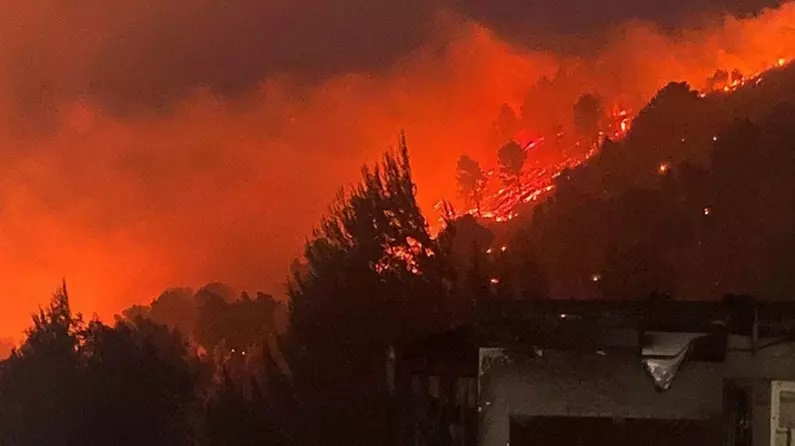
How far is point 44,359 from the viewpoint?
94.2ft

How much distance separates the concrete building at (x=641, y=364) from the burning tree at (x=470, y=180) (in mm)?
40091

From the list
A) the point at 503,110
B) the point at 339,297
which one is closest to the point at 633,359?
the point at 339,297

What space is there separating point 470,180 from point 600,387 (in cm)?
4173

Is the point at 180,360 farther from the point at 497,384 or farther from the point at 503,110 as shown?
the point at 503,110

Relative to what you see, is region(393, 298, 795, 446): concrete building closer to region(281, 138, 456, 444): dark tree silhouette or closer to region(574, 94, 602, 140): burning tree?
region(281, 138, 456, 444): dark tree silhouette

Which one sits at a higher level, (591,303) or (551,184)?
(551,184)

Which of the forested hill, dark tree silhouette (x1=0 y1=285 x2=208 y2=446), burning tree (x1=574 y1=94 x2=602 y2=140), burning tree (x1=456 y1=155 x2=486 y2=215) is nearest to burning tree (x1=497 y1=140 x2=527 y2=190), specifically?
burning tree (x1=456 y1=155 x2=486 y2=215)

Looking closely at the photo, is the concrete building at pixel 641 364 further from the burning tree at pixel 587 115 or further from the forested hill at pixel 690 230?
the burning tree at pixel 587 115

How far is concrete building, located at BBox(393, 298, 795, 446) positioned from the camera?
703cm

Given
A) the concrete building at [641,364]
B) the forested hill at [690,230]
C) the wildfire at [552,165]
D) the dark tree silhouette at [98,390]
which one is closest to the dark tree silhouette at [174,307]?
the wildfire at [552,165]

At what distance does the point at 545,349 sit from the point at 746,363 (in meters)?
1.28

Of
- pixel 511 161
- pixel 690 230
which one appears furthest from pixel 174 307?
pixel 690 230

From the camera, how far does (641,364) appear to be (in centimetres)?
723

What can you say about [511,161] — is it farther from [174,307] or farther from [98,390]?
[98,390]
